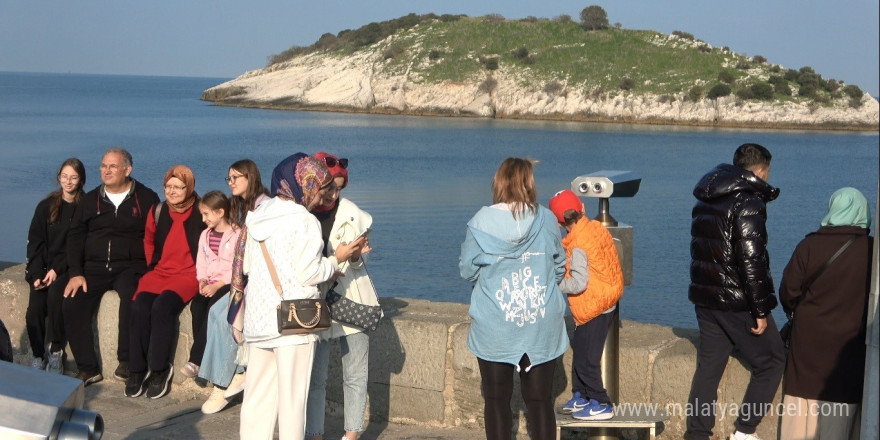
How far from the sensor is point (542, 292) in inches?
181

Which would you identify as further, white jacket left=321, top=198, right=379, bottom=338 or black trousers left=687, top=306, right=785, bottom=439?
white jacket left=321, top=198, right=379, bottom=338

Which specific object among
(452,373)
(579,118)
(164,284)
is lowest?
(579,118)

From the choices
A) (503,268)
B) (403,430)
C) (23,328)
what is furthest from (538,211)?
(23,328)

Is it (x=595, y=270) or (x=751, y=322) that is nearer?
(x=751, y=322)

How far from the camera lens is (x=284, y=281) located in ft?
15.0

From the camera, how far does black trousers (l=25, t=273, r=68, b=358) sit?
6.97m

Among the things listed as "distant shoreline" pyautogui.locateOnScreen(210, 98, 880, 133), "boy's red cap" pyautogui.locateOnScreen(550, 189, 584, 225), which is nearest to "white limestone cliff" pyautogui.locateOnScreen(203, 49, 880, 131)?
"distant shoreline" pyautogui.locateOnScreen(210, 98, 880, 133)

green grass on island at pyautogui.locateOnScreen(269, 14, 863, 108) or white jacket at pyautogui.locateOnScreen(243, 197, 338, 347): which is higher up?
green grass on island at pyautogui.locateOnScreen(269, 14, 863, 108)

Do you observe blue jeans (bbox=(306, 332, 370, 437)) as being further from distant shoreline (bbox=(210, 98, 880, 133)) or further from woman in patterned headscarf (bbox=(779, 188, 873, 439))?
distant shoreline (bbox=(210, 98, 880, 133))

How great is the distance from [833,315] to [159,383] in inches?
155

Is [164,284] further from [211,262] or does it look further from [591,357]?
[591,357]

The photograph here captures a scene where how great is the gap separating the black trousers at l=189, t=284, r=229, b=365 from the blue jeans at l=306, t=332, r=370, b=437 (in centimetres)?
131

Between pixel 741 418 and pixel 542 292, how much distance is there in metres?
1.16

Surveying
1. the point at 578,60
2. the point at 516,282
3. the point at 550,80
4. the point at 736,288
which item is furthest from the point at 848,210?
the point at 578,60
